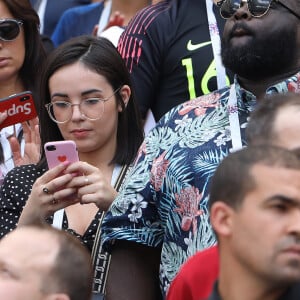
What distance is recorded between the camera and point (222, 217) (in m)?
3.33

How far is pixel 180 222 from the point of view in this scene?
4.23 metres

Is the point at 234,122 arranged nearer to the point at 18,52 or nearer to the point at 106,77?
the point at 106,77

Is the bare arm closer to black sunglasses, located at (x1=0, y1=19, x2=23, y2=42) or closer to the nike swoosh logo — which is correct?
the nike swoosh logo

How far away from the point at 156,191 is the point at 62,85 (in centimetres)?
93

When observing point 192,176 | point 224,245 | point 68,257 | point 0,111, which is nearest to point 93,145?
point 0,111

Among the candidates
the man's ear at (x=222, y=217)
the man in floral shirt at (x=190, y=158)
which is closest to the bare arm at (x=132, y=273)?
the man in floral shirt at (x=190, y=158)

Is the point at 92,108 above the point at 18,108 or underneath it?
underneath

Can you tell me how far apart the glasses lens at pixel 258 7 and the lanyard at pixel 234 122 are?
304mm

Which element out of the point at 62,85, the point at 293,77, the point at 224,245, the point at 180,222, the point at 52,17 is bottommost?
the point at 224,245

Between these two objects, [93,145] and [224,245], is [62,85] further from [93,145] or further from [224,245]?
[224,245]

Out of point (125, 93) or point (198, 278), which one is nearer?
point (198, 278)

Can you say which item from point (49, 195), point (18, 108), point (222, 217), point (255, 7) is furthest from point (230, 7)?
point (222, 217)

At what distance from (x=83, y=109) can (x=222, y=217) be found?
69.6 inches

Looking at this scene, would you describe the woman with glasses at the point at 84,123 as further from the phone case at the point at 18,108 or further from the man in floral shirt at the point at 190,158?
the man in floral shirt at the point at 190,158
